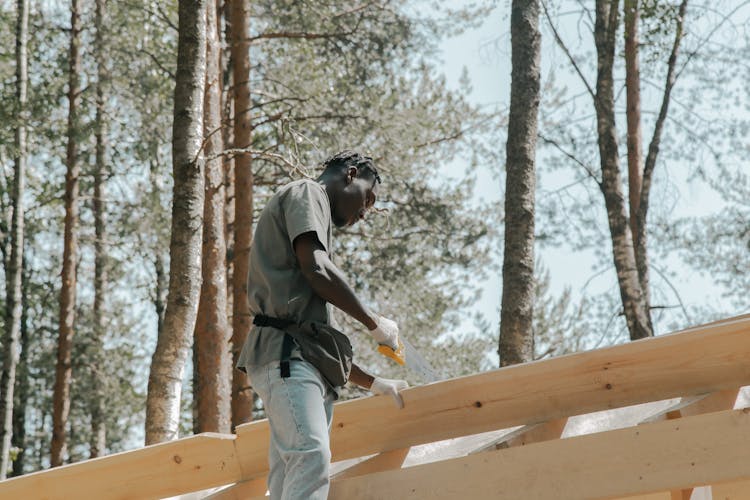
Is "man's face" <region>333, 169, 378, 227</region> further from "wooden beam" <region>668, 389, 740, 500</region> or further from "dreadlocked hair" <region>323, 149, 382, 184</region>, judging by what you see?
"wooden beam" <region>668, 389, 740, 500</region>

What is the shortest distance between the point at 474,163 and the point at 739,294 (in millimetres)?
5488

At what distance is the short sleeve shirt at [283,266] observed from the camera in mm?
3055

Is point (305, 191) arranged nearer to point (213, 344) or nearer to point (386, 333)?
point (386, 333)

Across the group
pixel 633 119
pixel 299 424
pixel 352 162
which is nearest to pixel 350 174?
pixel 352 162

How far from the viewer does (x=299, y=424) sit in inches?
118

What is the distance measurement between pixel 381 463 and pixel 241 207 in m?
8.55

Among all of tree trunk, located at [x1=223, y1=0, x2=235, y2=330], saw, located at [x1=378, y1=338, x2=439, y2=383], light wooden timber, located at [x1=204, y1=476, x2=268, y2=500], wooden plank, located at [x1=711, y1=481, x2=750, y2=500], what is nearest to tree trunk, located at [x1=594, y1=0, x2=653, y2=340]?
tree trunk, located at [x1=223, y1=0, x2=235, y2=330]

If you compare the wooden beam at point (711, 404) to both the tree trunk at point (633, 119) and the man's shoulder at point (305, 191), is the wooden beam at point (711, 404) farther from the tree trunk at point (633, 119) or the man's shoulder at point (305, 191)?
the tree trunk at point (633, 119)

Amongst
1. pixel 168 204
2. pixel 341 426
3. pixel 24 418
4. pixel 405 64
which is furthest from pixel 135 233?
pixel 341 426

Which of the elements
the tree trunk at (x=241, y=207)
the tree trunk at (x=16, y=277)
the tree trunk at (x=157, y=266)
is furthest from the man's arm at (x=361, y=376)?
the tree trunk at (x=157, y=266)

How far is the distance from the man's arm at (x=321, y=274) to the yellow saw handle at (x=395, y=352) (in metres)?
0.22

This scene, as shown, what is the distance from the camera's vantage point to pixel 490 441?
3.28 metres

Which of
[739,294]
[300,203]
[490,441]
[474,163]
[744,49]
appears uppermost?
[744,49]

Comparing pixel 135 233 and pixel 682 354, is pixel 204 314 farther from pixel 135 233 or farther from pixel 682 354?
pixel 135 233
